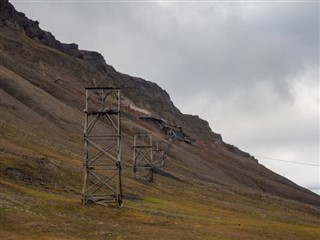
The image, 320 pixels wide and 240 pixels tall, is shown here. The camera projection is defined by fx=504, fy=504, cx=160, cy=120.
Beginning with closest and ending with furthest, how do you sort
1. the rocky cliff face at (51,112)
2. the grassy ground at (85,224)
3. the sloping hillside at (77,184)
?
the grassy ground at (85,224), the sloping hillside at (77,184), the rocky cliff face at (51,112)

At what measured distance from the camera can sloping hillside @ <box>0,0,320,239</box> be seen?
108ft

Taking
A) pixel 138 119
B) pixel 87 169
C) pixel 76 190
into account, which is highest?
pixel 138 119

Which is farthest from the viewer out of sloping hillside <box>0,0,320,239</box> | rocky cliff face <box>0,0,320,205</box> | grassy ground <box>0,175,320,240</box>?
rocky cliff face <box>0,0,320,205</box>

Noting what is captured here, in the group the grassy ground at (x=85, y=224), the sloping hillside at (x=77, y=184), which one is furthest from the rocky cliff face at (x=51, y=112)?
the grassy ground at (x=85, y=224)

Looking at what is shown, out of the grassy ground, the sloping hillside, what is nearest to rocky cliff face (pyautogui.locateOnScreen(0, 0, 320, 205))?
the sloping hillside

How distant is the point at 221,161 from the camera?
17362 cm

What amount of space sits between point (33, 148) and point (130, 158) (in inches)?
1288

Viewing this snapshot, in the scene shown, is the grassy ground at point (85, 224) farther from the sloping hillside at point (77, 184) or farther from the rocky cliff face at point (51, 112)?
the rocky cliff face at point (51, 112)

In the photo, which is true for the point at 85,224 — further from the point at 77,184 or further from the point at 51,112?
the point at 51,112

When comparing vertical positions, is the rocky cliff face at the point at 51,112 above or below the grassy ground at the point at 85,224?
above

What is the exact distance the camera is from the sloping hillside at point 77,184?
3294cm

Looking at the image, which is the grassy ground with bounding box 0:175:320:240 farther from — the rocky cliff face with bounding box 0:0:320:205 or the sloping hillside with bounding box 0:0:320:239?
the rocky cliff face with bounding box 0:0:320:205

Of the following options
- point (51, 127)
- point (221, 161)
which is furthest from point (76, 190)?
point (221, 161)

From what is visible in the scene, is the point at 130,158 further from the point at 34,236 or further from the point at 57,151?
the point at 34,236
